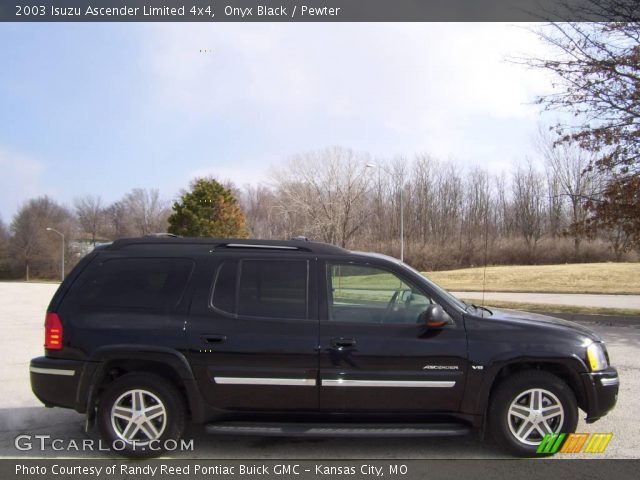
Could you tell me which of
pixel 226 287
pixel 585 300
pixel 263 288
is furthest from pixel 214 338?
pixel 585 300

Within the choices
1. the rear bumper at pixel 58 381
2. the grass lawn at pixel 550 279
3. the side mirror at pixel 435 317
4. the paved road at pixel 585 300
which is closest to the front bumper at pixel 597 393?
the side mirror at pixel 435 317

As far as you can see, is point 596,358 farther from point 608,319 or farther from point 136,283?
point 608,319

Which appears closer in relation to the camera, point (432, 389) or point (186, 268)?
point (432, 389)

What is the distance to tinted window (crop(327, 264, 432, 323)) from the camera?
14.5ft

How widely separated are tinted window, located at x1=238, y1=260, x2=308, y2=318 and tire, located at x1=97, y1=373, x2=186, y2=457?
37.9 inches

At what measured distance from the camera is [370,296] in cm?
469

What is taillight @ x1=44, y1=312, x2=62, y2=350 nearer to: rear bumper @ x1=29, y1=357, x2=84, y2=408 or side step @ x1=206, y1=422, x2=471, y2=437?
rear bumper @ x1=29, y1=357, x2=84, y2=408

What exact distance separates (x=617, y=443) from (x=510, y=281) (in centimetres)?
3172

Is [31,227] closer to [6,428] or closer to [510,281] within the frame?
[510,281]

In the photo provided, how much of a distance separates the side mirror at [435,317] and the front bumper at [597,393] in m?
1.28

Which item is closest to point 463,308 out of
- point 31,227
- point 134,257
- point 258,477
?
Answer: point 258,477

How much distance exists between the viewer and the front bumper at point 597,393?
4324 mm

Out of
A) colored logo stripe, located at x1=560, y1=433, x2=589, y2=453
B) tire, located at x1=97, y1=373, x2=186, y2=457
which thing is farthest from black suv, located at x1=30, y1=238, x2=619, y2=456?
colored logo stripe, located at x1=560, y1=433, x2=589, y2=453

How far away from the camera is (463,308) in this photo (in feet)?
15.2
